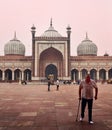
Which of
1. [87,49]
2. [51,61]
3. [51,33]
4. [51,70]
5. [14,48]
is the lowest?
[51,70]

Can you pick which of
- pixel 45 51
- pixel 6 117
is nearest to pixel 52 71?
pixel 45 51

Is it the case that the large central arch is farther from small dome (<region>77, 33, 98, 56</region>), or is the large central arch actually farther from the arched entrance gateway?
small dome (<region>77, 33, 98, 56</region>)

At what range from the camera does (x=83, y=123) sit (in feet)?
19.7

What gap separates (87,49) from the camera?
60.8 m

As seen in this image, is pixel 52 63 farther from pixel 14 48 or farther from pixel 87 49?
pixel 14 48

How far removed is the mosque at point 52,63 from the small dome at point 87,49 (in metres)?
6.04

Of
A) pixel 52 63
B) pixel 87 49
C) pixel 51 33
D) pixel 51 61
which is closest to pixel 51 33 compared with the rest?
pixel 51 33

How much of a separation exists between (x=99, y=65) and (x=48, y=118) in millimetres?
48673

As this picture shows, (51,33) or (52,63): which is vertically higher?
(51,33)

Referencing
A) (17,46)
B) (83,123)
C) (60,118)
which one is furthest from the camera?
(17,46)

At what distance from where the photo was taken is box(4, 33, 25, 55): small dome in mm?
60000

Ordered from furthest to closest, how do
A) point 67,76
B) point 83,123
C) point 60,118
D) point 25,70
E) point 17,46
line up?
point 17,46
point 25,70
point 67,76
point 60,118
point 83,123

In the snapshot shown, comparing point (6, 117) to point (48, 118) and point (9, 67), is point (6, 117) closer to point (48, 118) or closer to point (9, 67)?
point (48, 118)

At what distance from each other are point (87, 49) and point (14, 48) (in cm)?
1613
